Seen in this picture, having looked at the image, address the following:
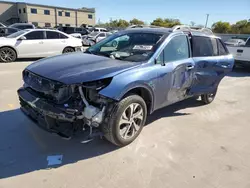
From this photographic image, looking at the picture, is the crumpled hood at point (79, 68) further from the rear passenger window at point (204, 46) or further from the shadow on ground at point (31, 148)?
the rear passenger window at point (204, 46)

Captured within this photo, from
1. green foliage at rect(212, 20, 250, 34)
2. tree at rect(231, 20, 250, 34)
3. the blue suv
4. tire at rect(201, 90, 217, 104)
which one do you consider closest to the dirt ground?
the blue suv

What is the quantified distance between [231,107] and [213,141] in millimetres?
2106

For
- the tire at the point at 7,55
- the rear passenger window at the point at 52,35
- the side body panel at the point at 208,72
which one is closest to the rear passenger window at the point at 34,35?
the rear passenger window at the point at 52,35

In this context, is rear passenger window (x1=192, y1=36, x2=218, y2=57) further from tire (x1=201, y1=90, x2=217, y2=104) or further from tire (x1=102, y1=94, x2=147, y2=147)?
tire (x1=102, y1=94, x2=147, y2=147)

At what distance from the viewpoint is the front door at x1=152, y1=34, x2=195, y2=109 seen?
11.6ft

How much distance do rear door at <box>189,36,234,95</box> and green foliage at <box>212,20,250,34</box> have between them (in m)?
41.8

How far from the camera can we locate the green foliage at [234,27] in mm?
42003

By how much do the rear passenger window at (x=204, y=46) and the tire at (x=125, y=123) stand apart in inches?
72.3

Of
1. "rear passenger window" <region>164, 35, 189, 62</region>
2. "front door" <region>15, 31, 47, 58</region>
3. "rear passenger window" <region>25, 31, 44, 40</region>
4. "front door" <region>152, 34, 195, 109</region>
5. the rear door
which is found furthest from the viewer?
"rear passenger window" <region>25, 31, 44, 40</region>

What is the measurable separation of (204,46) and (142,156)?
2851 mm

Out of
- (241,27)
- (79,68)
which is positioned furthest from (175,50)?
(241,27)

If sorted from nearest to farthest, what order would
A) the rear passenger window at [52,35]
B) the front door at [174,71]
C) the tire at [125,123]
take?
the tire at [125,123] → the front door at [174,71] → the rear passenger window at [52,35]

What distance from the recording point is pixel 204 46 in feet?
15.1

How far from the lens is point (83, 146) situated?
10.6ft
